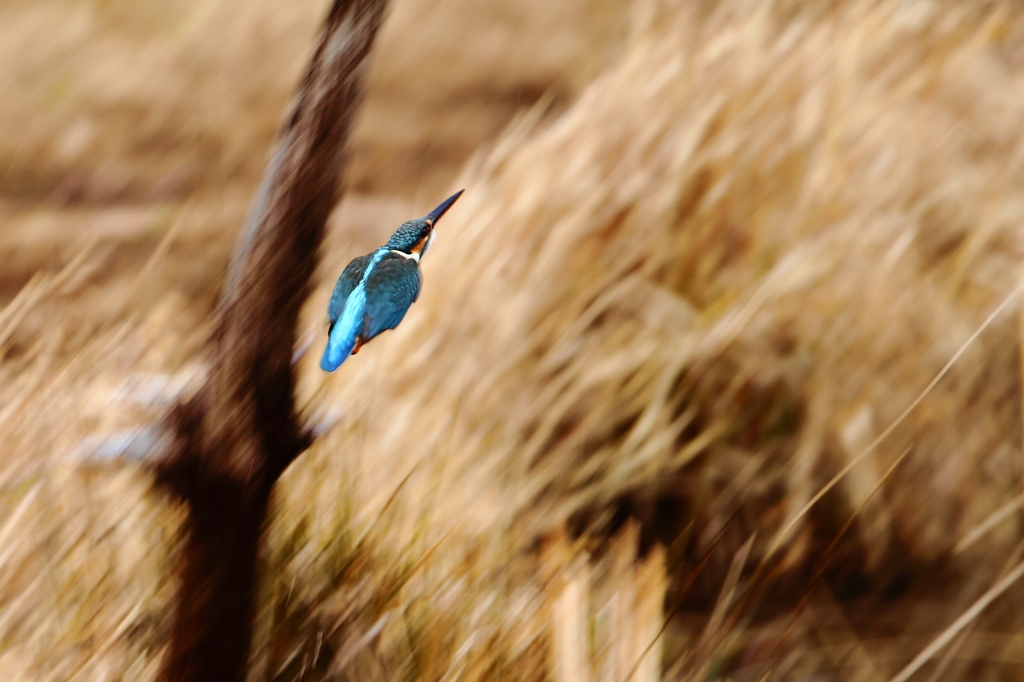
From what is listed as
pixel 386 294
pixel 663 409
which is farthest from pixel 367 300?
pixel 663 409

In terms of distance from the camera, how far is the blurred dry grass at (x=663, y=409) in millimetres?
402

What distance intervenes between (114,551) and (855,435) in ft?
1.41

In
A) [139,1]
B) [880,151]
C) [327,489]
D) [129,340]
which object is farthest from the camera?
[139,1]

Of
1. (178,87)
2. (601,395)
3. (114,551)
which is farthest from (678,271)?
(178,87)

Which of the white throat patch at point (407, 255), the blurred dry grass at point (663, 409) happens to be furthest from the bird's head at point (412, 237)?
the blurred dry grass at point (663, 409)

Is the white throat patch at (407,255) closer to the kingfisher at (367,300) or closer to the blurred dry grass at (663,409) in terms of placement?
the kingfisher at (367,300)

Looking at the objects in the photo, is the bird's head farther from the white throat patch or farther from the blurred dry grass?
the blurred dry grass

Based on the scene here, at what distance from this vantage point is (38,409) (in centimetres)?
54

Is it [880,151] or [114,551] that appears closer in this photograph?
[114,551]

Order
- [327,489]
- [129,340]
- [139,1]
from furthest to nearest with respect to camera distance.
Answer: [139,1]
[129,340]
[327,489]

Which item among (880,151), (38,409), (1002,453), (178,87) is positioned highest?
(178,87)

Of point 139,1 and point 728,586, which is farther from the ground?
point 139,1

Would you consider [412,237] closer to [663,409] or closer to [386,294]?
[386,294]

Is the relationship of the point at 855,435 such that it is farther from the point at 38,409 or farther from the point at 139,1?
the point at 139,1
